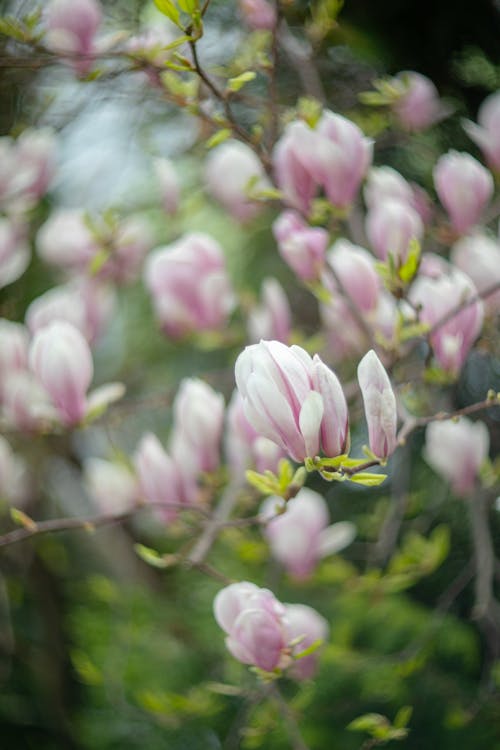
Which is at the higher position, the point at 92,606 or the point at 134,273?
the point at 134,273

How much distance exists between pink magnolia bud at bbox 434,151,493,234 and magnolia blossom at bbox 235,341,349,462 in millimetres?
205

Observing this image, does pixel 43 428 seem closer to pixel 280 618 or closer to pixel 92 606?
pixel 280 618

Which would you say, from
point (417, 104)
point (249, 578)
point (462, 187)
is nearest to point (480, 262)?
point (462, 187)

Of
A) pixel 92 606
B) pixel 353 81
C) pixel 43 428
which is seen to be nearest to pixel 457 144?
pixel 353 81

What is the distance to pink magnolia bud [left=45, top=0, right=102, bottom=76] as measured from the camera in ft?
1.60

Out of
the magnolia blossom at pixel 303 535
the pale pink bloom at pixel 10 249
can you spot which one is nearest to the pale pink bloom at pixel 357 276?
the magnolia blossom at pixel 303 535

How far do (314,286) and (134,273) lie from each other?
0.27 meters

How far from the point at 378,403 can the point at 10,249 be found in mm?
376

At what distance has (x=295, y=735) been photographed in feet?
1.26

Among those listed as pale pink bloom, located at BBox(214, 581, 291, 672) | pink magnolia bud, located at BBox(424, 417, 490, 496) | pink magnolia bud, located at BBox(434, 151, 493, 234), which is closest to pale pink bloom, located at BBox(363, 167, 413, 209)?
pink magnolia bud, located at BBox(434, 151, 493, 234)

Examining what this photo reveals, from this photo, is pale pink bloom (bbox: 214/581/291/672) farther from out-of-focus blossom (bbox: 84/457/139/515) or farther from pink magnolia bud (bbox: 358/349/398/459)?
out-of-focus blossom (bbox: 84/457/139/515)

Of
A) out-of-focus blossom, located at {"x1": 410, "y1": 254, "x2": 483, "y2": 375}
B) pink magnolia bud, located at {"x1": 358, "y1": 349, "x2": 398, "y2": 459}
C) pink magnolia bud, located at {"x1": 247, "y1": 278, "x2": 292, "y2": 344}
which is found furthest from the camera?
pink magnolia bud, located at {"x1": 247, "y1": 278, "x2": 292, "y2": 344}

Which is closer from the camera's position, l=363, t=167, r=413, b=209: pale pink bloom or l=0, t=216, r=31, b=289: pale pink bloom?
l=363, t=167, r=413, b=209: pale pink bloom

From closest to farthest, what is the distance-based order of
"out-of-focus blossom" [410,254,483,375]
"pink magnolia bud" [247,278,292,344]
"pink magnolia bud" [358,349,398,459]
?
"pink magnolia bud" [358,349,398,459] < "out-of-focus blossom" [410,254,483,375] < "pink magnolia bud" [247,278,292,344]
